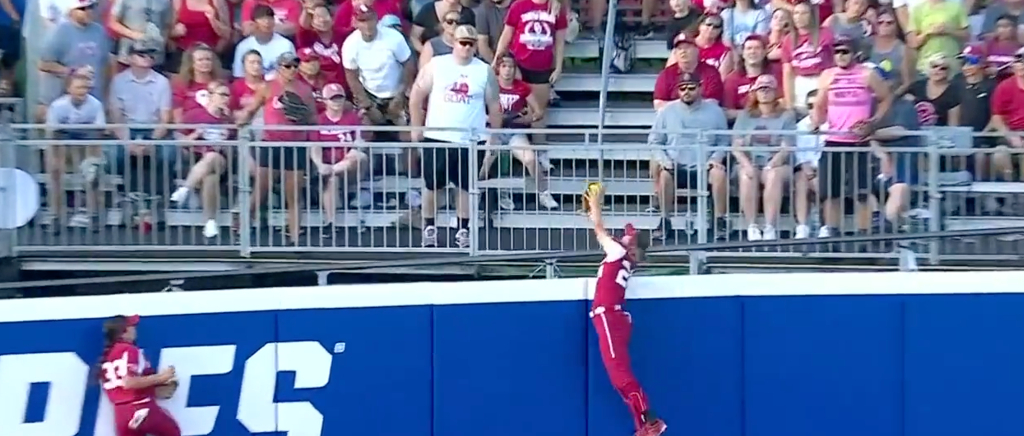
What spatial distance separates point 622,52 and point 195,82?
10.8 feet

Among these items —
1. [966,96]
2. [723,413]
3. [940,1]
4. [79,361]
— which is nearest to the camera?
[79,361]

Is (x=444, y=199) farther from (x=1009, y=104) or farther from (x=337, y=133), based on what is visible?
(x=1009, y=104)

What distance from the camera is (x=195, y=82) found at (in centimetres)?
1223

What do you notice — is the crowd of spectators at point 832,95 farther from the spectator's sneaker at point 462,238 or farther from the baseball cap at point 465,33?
the baseball cap at point 465,33

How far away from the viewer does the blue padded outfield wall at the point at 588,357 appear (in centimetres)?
1034

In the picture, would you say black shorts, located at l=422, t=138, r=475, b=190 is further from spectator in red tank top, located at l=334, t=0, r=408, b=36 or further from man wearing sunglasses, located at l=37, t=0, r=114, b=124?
man wearing sunglasses, located at l=37, t=0, r=114, b=124

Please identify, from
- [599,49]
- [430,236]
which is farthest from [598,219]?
[599,49]

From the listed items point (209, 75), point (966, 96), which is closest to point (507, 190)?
point (209, 75)

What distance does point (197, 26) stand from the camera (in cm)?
1300

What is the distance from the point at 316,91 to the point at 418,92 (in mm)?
654

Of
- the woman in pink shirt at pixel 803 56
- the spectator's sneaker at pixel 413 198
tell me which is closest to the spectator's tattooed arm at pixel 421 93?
the spectator's sneaker at pixel 413 198

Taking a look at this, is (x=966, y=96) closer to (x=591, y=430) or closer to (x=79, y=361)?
(x=591, y=430)

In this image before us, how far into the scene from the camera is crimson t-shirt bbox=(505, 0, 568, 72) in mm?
12984

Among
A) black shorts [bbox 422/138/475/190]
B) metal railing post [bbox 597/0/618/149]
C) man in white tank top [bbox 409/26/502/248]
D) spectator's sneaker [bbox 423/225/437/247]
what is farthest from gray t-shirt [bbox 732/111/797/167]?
spectator's sneaker [bbox 423/225/437/247]
